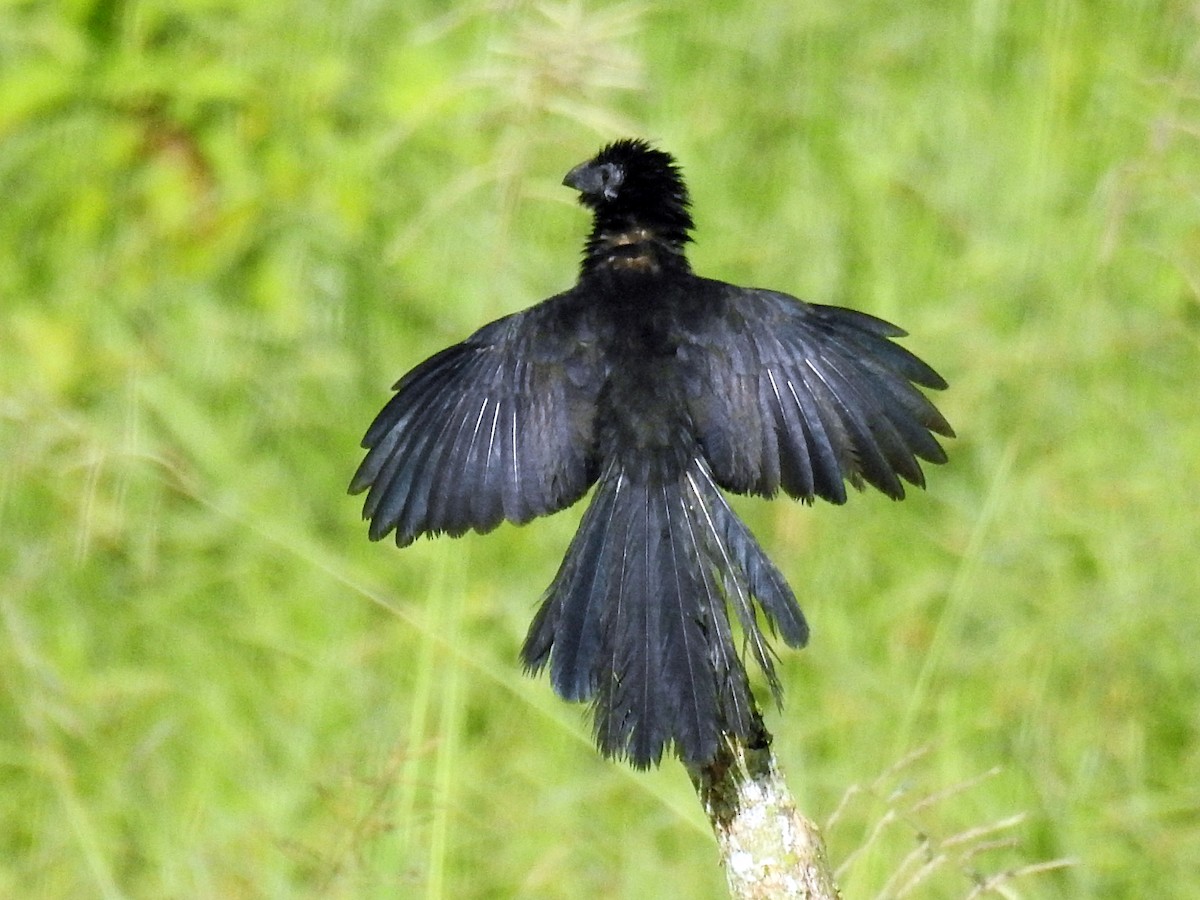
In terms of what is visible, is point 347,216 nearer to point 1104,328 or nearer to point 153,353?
point 153,353

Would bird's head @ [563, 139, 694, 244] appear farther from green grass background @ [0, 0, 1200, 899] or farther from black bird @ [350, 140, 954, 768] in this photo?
green grass background @ [0, 0, 1200, 899]

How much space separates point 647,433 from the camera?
2.50m

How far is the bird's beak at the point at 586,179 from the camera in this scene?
2877 millimetres

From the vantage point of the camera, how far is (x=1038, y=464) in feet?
14.1

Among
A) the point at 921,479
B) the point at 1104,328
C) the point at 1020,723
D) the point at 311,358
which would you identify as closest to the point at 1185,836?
the point at 1020,723

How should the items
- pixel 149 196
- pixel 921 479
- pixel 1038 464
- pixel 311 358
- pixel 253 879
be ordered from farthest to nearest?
pixel 149 196 < pixel 311 358 < pixel 1038 464 < pixel 253 879 < pixel 921 479

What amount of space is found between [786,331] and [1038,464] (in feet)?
6.14

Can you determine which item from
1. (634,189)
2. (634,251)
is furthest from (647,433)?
(634,189)

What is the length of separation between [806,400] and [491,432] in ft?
1.59

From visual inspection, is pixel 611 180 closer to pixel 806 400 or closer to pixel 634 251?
pixel 634 251

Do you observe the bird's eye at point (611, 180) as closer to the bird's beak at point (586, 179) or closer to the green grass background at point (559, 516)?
the bird's beak at point (586, 179)

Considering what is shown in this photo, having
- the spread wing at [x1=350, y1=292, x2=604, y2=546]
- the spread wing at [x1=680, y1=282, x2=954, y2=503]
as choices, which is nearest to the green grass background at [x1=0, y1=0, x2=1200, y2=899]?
the spread wing at [x1=350, y1=292, x2=604, y2=546]

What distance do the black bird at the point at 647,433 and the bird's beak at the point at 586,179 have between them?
0.31 ft

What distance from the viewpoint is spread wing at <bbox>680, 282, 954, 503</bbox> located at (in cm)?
253
